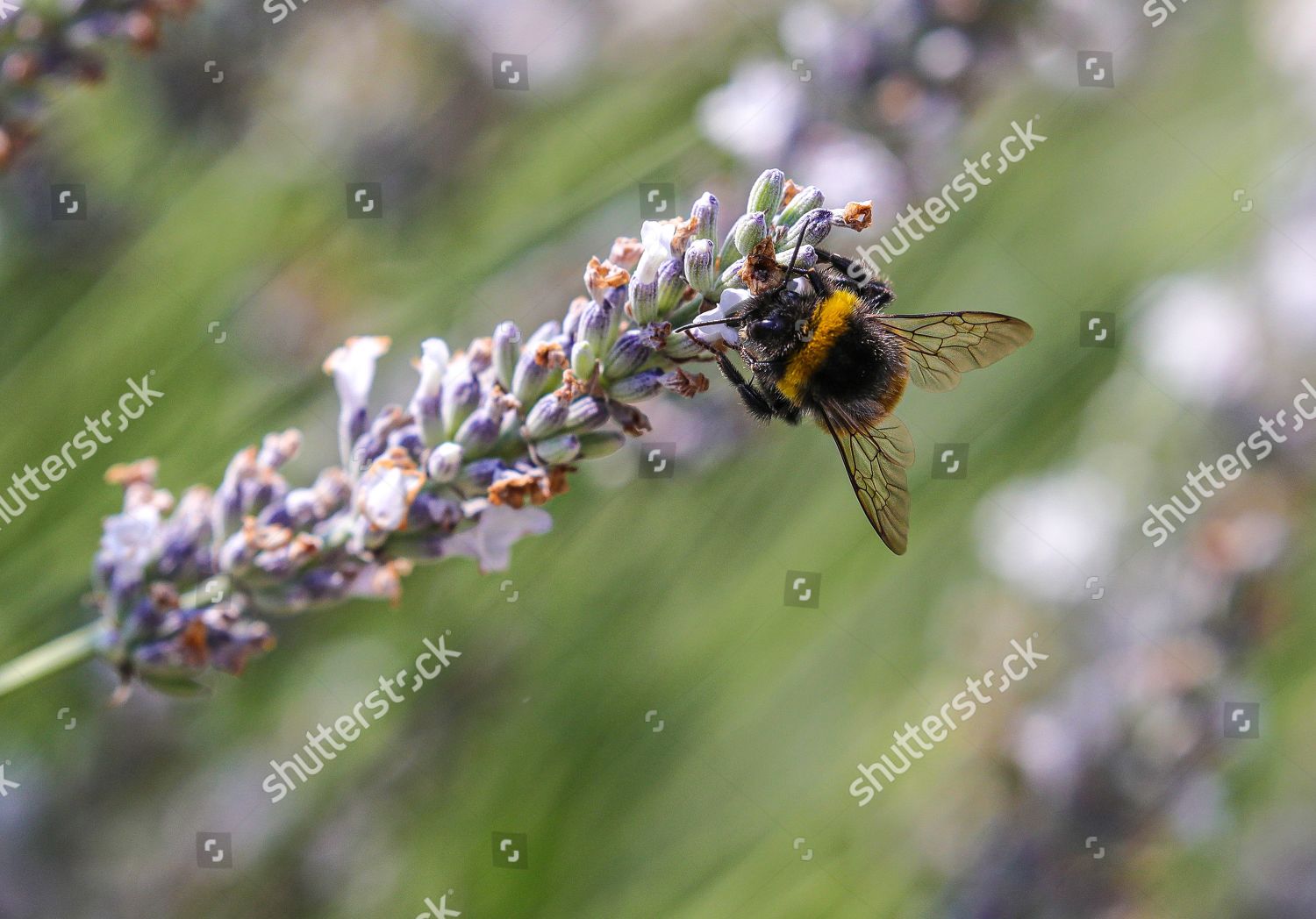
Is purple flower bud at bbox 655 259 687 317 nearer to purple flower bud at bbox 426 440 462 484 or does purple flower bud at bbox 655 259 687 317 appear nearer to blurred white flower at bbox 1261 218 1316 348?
purple flower bud at bbox 426 440 462 484

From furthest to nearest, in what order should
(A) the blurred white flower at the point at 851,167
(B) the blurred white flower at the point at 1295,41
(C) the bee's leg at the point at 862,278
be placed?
(B) the blurred white flower at the point at 1295,41, (A) the blurred white flower at the point at 851,167, (C) the bee's leg at the point at 862,278

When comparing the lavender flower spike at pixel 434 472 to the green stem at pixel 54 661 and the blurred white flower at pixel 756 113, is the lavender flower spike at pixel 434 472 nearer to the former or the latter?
the green stem at pixel 54 661

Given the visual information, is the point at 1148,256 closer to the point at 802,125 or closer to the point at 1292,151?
the point at 1292,151

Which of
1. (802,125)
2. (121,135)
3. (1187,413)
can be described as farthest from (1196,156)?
(121,135)

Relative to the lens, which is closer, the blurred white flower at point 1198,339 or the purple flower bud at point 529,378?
the purple flower bud at point 529,378

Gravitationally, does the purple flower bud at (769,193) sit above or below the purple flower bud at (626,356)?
above

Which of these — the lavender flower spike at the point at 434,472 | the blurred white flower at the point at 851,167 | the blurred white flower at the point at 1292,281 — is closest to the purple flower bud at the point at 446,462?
the lavender flower spike at the point at 434,472

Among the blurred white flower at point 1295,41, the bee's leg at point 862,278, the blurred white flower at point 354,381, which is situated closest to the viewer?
the blurred white flower at point 354,381

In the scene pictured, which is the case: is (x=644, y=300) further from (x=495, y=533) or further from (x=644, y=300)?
(x=495, y=533)
